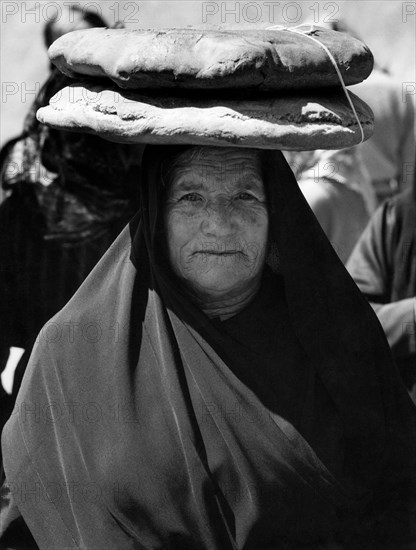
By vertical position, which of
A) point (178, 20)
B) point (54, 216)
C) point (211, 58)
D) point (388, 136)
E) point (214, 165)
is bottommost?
point (388, 136)

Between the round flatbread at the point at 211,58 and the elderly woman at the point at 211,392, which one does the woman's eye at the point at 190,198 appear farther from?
the round flatbread at the point at 211,58

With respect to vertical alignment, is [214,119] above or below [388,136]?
above

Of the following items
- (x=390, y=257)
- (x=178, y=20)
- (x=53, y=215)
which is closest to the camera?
(x=53, y=215)

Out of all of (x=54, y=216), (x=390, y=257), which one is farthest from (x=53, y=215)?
(x=390, y=257)

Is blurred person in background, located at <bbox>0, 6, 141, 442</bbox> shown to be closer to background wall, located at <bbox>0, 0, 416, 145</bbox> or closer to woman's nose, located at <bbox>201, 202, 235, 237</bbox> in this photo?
background wall, located at <bbox>0, 0, 416, 145</bbox>

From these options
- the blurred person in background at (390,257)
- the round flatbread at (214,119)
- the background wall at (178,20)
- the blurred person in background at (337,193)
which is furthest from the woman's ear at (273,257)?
the background wall at (178,20)

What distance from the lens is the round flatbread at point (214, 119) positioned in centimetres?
317

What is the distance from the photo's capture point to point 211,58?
3.17 meters

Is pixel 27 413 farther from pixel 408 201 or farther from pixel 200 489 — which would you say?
pixel 408 201

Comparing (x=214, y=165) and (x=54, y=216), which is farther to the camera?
(x=54, y=216)

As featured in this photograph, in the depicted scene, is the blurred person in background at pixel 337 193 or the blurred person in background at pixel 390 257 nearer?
the blurred person in background at pixel 390 257

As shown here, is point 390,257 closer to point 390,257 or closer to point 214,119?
point 390,257

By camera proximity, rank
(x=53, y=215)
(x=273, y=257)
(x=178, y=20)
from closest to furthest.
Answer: (x=273, y=257)
(x=53, y=215)
(x=178, y=20)

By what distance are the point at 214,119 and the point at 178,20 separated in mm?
3921
